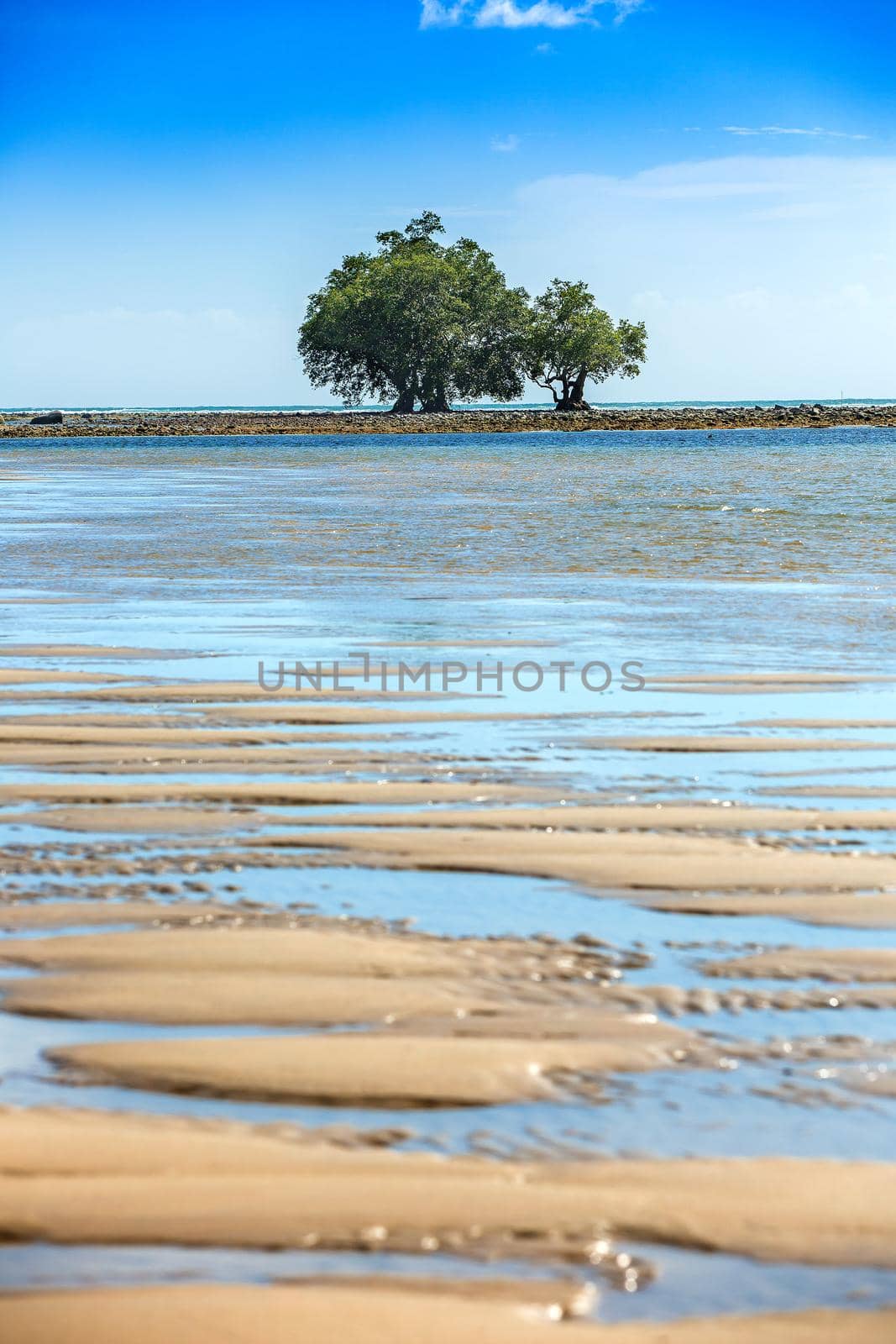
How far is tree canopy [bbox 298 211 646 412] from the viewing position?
87812 millimetres

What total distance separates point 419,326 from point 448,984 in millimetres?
85920

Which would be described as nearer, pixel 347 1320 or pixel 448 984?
pixel 347 1320

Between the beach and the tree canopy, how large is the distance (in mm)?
81296

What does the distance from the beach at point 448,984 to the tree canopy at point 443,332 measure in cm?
8130

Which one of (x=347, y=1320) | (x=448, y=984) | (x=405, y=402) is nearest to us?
(x=347, y=1320)

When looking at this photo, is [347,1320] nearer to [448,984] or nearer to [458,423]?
[448,984]

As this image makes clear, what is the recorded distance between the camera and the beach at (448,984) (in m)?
2.24

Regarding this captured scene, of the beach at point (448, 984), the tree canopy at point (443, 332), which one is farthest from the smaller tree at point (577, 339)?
the beach at point (448, 984)

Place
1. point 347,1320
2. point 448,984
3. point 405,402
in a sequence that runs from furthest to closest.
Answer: point 405,402 → point 448,984 → point 347,1320

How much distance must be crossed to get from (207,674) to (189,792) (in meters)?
2.32

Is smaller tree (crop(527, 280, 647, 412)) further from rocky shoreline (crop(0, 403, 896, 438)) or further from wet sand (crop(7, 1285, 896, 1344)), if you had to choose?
wet sand (crop(7, 1285, 896, 1344))

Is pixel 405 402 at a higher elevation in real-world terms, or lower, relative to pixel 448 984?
higher

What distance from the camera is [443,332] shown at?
8744cm

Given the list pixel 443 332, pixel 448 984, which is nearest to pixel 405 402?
pixel 443 332
